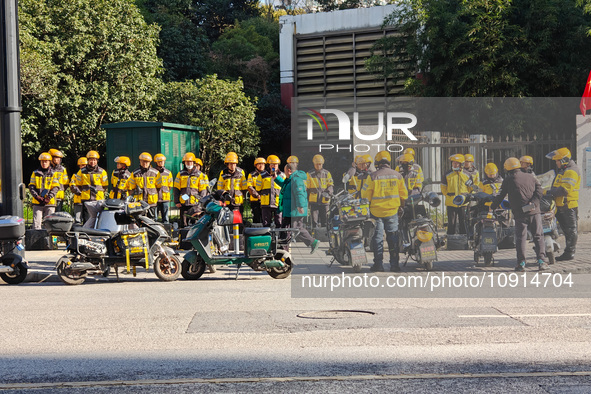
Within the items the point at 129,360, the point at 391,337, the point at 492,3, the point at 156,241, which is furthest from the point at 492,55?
the point at 129,360

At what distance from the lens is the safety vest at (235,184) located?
1550cm

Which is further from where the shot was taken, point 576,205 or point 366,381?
point 576,205

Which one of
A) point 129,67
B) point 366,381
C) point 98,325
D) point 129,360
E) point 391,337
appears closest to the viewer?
point 366,381

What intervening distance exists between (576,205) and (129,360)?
29.8ft

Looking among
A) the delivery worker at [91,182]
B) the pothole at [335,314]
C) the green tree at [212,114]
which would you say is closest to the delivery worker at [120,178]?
the delivery worker at [91,182]

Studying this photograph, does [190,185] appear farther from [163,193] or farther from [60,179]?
[60,179]

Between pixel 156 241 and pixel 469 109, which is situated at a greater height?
pixel 469 109

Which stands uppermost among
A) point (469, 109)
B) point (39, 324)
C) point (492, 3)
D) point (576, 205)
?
point (492, 3)

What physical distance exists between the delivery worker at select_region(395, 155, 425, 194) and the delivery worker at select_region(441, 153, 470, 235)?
52 centimetres

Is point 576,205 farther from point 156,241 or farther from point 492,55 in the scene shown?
point 492,55

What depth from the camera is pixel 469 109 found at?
2391 cm

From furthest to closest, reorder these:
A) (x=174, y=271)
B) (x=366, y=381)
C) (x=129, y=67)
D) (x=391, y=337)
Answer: (x=129, y=67), (x=174, y=271), (x=391, y=337), (x=366, y=381)

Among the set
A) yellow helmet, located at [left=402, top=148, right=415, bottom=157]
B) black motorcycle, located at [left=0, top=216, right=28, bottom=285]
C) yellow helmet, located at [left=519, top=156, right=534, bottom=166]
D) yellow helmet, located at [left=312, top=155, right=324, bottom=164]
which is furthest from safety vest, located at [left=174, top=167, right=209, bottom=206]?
yellow helmet, located at [left=519, top=156, right=534, bottom=166]

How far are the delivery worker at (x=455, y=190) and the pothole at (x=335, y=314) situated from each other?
4.77m
